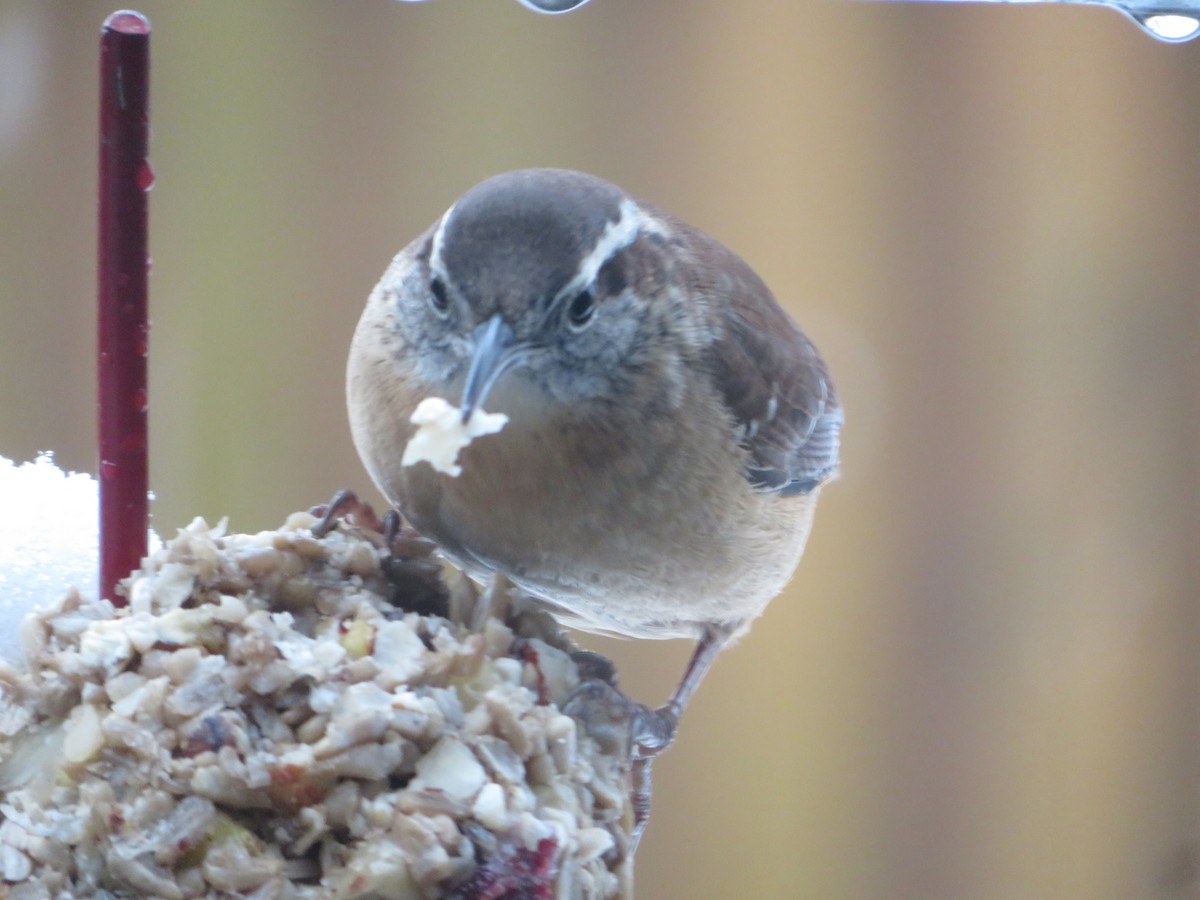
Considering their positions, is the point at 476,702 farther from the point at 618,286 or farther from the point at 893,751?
the point at 893,751

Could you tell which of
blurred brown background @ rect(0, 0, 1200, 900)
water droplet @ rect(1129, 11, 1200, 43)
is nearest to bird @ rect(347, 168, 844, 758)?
water droplet @ rect(1129, 11, 1200, 43)

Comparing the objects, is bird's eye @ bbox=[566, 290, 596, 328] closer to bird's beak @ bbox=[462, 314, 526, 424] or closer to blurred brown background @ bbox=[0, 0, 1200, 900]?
bird's beak @ bbox=[462, 314, 526, 424]

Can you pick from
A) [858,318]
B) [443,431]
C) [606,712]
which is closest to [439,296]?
[443,431]

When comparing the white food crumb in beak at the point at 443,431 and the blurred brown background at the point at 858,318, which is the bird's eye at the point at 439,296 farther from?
the blurred brown background at the point at 858,318

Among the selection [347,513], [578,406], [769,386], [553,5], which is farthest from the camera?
[769,386]

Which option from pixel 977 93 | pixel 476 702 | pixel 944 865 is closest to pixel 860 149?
pixel 977 93

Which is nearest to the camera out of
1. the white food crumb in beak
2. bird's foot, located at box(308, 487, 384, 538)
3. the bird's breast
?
the white food crumb in beak

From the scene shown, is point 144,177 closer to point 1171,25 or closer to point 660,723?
point 660,723
